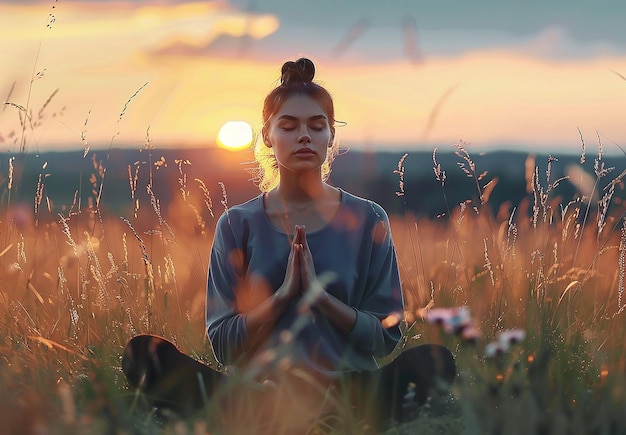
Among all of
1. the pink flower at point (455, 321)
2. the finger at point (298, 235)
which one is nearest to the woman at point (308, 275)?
the finger at point (298, 235)

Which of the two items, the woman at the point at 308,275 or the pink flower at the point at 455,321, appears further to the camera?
the woman at the point at 308,275

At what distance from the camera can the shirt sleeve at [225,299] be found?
10.5ft

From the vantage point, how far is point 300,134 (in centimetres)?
323

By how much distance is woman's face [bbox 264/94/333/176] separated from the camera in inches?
127

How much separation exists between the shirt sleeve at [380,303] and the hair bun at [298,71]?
0.59 metres

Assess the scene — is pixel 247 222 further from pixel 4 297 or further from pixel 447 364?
pixel 4 297

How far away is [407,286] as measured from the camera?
422 cm

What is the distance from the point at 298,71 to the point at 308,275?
80cm

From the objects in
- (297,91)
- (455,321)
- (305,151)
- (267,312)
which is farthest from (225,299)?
(455,321)

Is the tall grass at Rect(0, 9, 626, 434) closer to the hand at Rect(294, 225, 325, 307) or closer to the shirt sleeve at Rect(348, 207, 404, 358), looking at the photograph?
the shirt sleeve at Rect(348, 207, 404, 358)

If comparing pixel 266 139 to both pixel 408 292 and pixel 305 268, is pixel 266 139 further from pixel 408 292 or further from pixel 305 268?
pixel 408 292

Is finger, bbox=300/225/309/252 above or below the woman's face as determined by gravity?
below

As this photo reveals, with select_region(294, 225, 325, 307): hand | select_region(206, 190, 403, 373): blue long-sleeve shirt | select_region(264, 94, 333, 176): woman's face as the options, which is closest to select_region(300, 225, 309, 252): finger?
select_region(294, 225, 325, 307): hand

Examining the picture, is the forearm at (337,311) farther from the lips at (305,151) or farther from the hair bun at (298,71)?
the hair bun at (298,71)
